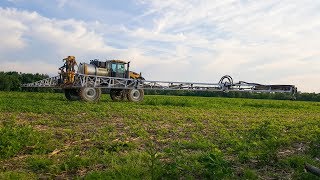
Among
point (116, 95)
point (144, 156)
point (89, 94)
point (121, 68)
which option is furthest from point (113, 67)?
point (144, 156)

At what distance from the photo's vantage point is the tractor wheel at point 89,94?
22.9 m

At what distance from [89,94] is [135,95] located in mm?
3896

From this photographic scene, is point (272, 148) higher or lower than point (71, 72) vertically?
lower

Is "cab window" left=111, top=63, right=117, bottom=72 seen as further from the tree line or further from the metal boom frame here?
the tree line

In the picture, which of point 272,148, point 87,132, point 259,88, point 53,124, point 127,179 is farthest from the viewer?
point 259,88

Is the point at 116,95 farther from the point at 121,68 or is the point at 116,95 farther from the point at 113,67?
the point at 113,67

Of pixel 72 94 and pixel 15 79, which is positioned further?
pixel 15 79

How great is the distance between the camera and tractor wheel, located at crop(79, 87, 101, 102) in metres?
22.9

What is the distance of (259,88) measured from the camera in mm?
21641

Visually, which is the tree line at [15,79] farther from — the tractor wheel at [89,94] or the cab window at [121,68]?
the tractor wheel at [89,94]

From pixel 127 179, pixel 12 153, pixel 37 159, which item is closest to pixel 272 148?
pixel 127 179

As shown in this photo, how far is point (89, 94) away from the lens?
23391 mm

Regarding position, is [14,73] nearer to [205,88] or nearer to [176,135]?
[205,88]

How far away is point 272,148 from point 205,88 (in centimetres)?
1953
